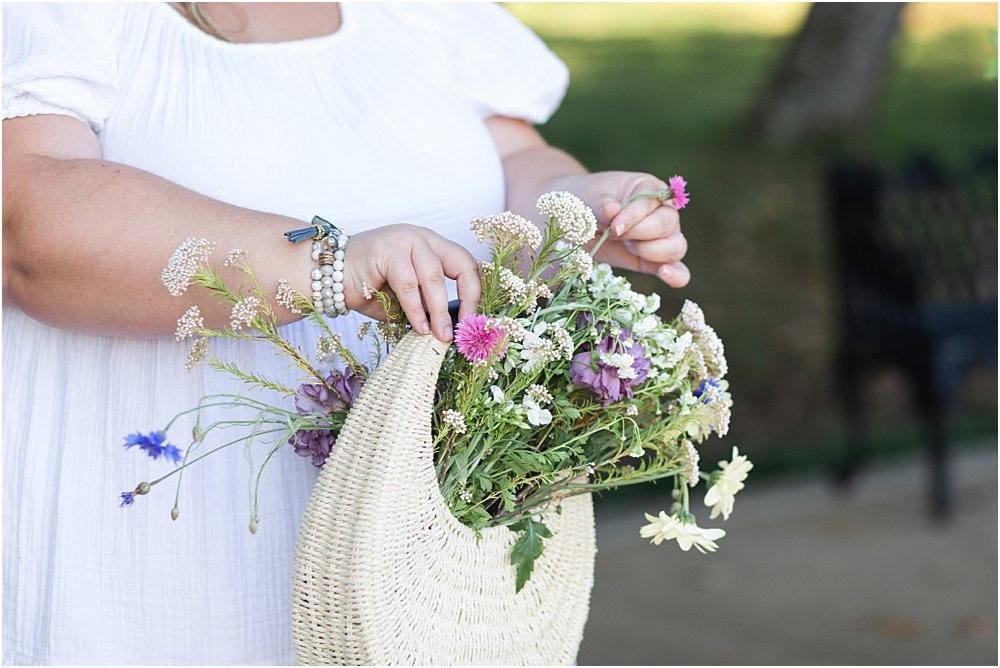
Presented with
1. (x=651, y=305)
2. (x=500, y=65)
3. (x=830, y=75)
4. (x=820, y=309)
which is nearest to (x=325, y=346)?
(x=651, y=305)

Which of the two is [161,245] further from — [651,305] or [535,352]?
[651,305]

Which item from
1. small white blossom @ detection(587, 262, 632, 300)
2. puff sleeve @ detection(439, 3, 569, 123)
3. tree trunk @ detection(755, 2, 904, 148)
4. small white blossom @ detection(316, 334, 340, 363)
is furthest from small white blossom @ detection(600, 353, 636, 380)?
tree trunk @ detection(755, 2, 904, 148)

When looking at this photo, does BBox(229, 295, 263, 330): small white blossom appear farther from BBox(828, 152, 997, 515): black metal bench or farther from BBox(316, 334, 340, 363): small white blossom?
BBox(828, 152, 997, 515): black metal bench

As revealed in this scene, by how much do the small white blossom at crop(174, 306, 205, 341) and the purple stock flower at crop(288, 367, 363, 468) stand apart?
0.44 feet

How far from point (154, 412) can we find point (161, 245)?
0.94 ft

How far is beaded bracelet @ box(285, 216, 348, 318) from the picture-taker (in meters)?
1.22

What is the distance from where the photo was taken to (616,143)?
25.1 ft

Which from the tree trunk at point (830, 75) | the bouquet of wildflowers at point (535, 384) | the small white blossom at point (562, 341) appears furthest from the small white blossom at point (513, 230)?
the tree trunk at point (830, 75)

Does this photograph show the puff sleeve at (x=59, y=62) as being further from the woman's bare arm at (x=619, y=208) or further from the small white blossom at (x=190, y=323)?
Result: the woman's bare arm at (x=619, y=208)

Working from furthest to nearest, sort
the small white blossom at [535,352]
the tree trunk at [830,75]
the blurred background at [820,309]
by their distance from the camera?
1. the tree trunk at [830,75]
2. the blurred background at [820,309]
3. the small white blossom at [535,352]

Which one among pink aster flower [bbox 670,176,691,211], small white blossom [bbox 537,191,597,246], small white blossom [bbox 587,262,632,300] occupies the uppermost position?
pink aster flower [bbox 670,176,691,211]

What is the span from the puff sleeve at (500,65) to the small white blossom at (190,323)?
0.67 meters

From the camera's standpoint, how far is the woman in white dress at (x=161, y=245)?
1.27 metres

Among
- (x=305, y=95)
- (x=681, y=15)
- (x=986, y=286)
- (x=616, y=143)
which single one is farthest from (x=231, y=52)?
→ (x=681, y=15)
